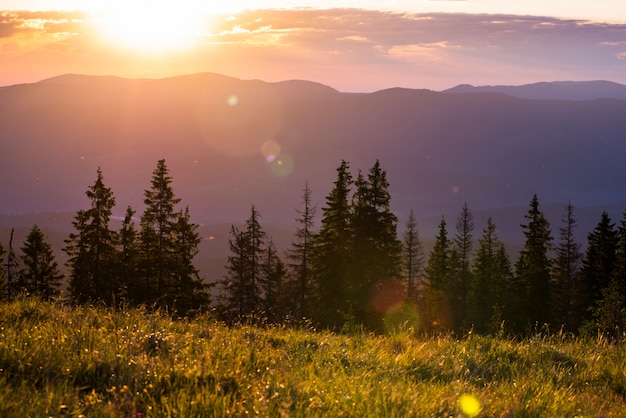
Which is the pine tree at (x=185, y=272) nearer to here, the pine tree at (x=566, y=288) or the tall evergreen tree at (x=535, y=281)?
the tall evergreen tree at (x=535, y=281)

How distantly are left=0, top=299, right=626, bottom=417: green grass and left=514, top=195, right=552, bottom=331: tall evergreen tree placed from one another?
50.7m

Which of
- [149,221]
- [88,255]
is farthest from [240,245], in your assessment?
Answer: [88,255]

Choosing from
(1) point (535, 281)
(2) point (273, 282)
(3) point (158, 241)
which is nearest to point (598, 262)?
(1) point (535, 281)

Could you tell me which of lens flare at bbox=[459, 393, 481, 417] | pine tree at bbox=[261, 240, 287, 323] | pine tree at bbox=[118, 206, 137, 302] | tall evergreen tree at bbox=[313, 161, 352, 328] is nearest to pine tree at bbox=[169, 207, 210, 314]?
pine tree at bbox=[118, 206, 137, 302]

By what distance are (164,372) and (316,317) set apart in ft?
122

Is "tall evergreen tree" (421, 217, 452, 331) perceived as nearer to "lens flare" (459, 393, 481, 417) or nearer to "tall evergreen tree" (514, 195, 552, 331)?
"tall evergreen tree" (514, 195, 552, 331)

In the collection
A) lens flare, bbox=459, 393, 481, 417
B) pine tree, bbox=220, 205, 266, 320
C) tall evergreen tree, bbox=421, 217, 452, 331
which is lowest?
tall evergreen tree, bbox=421, 217, 452, 331

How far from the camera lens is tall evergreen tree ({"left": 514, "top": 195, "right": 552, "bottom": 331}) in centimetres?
5450

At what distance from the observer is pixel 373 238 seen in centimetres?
4256

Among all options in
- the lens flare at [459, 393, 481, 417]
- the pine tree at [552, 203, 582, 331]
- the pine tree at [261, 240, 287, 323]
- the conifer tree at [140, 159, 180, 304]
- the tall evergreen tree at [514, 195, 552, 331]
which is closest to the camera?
the lens flare at [459, 393, 481, 417]

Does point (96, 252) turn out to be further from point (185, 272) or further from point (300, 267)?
point (300, 267)

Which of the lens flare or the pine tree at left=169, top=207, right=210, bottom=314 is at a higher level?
the lens flare

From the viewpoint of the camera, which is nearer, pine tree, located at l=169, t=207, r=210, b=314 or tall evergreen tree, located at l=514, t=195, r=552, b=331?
pine tree, located at l=169, t=207, r=210, b=314

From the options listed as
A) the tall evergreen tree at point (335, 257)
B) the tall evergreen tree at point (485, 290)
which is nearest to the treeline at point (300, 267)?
the tall evergreen tree at point (335, 257)
